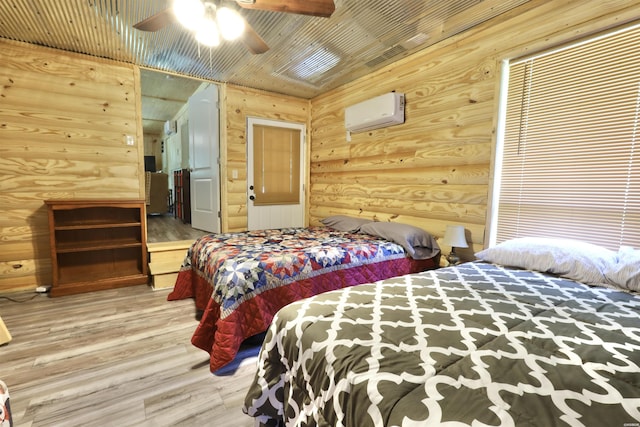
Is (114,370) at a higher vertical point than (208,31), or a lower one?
lower

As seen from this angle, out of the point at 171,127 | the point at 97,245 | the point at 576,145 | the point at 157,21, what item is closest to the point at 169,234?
the point at 97,245

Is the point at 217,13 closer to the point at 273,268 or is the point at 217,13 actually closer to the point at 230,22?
the point at 230,22

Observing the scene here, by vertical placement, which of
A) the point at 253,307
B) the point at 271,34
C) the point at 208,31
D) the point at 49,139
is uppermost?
the point at 271,34

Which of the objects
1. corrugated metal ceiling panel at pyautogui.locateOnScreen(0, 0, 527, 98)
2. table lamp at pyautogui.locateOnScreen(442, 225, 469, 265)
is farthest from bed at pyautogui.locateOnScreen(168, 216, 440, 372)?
corrugated metal ceiling panel at pyautogui.locateOnScreen(0, 0, 527, 98)

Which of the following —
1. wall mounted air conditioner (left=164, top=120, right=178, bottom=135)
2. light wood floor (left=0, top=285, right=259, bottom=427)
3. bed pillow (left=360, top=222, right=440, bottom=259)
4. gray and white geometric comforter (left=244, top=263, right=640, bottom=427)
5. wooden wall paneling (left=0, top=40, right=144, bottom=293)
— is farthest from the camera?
wall mounted air conditioner (left=164, top=120, right=178, bottom=135)

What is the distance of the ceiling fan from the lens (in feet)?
5.72

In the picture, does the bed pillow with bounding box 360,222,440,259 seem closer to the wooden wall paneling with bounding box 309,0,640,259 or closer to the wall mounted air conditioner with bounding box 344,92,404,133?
the wooden wall paneling with bounding box 309,0,640,259

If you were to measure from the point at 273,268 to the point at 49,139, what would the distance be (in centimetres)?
286

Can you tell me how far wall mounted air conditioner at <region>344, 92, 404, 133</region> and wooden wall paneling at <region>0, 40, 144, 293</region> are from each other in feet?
8.19

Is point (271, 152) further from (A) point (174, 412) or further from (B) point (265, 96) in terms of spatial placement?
(A) point (174, 412)

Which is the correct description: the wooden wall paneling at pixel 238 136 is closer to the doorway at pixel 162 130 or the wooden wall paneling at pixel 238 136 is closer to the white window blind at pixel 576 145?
the doorway at pixel 162 130

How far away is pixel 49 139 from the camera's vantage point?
9.91 feet

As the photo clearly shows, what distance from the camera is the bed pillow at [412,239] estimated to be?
2662 millimetres

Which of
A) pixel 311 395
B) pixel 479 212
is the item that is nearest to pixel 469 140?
pixel 479 212
